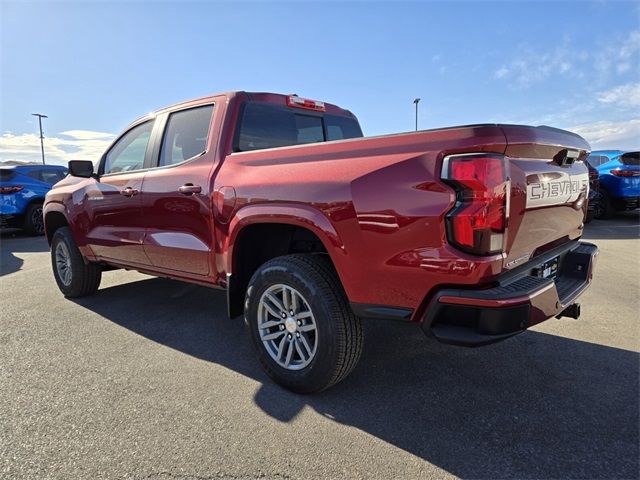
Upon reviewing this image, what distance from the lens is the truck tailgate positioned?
6.99 ft

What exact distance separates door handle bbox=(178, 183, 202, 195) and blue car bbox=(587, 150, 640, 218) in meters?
9.56

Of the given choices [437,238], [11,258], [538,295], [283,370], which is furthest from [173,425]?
[11,258]

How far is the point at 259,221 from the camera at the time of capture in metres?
2.78

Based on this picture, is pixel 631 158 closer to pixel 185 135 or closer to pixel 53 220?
pixel 185 135

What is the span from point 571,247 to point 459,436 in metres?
1.48

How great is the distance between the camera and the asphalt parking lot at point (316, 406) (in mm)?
2107

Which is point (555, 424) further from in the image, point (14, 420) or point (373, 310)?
point (14, 420)

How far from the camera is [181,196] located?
336cm

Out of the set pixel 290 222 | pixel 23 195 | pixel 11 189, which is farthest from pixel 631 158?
pixel 11 189

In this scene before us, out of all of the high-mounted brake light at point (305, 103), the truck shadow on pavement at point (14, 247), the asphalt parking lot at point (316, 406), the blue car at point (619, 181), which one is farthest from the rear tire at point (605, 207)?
the truck shadow on pavement at point (14, 247)

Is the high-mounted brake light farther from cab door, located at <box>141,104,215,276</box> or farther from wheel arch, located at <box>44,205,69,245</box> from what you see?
wheel arch, located at <box>44,205,69,245</box>

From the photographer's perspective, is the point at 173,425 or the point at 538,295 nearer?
the point at 538,295

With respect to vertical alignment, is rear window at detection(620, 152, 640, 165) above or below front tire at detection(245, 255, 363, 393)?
above

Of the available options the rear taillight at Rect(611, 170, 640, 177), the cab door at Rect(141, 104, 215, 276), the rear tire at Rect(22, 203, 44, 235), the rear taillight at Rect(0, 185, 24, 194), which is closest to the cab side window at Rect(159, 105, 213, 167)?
the cab door at Rect(141, 104, 215, 276)
